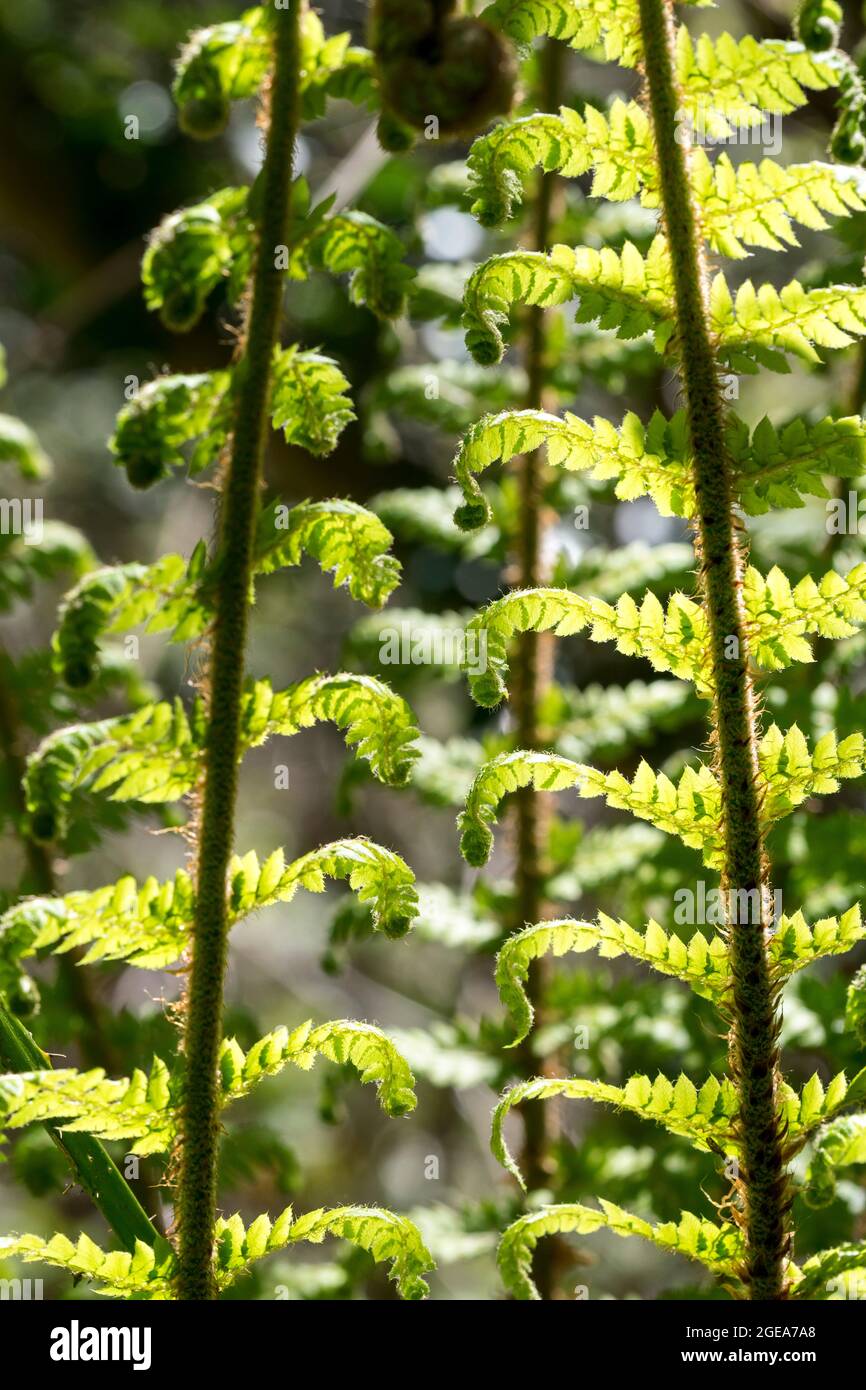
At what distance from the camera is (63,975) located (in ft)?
6.34

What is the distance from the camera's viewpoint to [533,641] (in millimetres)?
2045

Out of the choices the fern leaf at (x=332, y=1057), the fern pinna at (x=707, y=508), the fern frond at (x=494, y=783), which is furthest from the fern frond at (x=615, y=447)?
the fern leaf at (x=332, y=1057)

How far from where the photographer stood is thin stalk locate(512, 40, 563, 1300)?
2023 mm

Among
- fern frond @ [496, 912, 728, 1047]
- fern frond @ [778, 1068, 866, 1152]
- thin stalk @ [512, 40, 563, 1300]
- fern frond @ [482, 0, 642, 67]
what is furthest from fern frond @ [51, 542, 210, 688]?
thin stalk @ [512, 40, 563, 1300]

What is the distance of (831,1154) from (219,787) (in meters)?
0.50

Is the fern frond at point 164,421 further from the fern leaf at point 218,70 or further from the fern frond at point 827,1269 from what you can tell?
the fern frond at point 827,1269

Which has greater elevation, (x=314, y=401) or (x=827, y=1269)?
(x=314, y=401)

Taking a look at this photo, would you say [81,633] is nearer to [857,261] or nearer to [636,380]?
[857,261]

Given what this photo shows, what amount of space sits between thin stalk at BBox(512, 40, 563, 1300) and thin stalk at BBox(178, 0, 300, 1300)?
0.92m

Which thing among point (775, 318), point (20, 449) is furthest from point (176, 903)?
point (20, 449)

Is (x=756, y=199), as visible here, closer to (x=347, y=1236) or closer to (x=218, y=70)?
(x=218, y=70)

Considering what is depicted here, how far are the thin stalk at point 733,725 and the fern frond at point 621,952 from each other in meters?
0.02

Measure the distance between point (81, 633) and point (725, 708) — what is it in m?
0.48

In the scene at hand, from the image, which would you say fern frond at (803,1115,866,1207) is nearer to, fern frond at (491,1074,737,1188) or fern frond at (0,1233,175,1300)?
fern frond at (491,1074,737,1188)
